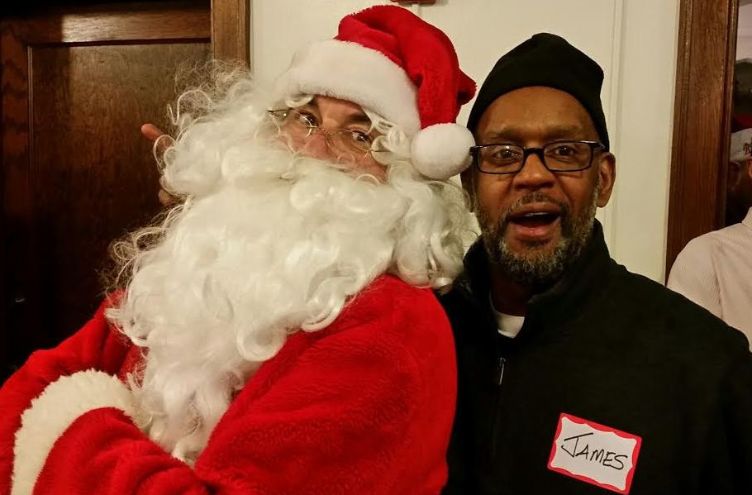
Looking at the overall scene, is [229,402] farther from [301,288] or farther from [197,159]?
[197,159]

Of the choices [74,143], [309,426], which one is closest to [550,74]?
[309,426]

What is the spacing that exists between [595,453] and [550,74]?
2.16 feet

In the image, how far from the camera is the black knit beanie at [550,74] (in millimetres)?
1097

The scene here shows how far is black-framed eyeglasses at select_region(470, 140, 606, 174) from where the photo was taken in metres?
1.07

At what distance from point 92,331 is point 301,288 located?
47 centimetres

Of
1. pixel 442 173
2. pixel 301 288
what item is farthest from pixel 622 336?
pixel 301 288

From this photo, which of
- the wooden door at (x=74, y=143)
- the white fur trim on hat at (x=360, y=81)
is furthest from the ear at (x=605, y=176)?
the wooden door at (x=74, y=143)

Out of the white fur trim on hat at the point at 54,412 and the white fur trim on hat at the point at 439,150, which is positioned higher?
the white fur trim on hat at the point at 439,150

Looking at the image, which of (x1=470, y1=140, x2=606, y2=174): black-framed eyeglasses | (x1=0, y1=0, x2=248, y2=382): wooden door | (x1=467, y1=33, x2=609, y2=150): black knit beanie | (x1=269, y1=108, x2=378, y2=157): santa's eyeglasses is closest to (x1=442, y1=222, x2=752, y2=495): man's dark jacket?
(x1=470, y1=140, x2=606, y2=174): black-framed eyeglasses

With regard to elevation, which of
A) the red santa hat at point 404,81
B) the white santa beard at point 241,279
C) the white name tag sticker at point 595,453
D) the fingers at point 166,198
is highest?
the red santa hat at point 404,81

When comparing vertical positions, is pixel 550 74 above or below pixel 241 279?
above

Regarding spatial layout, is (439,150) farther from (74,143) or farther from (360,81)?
(74,143)

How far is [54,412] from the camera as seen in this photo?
88 centimetres

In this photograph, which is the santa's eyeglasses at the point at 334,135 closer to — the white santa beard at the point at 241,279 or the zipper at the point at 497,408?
the white santa beard at the point at 241,279
